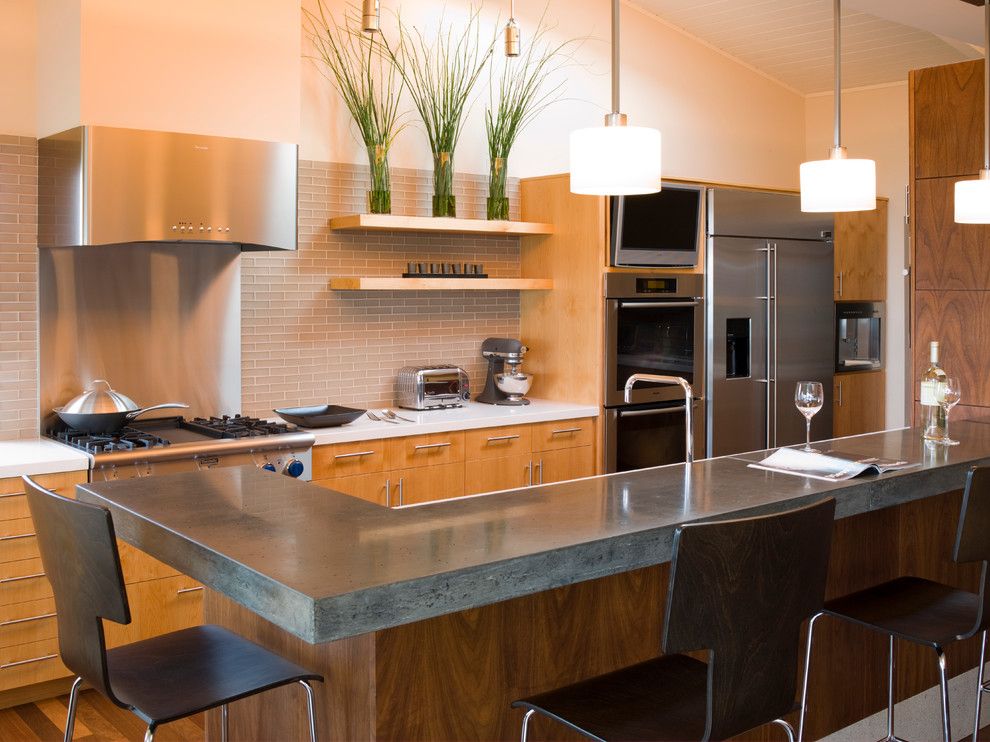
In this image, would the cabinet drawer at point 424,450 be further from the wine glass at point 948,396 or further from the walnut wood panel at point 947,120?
the walnut wood panel at point 947,120

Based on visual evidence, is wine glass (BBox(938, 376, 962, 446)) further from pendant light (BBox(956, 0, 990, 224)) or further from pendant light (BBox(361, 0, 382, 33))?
pendant light (BBox(361, 0, 382, 33))

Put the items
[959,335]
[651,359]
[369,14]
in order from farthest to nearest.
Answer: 1. [651,359]
2. [959,335]
3. [369,14]

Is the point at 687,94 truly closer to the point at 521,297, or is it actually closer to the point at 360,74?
the point at 521,297

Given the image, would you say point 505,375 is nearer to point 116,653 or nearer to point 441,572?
point 116,653

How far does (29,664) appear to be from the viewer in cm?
384

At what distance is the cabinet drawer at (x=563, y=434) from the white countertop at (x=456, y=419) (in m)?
0.04

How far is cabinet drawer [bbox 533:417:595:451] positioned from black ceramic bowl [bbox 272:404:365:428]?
937mm

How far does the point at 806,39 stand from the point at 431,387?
11.4ft

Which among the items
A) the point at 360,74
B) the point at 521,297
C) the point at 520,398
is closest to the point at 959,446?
the point at 520,398

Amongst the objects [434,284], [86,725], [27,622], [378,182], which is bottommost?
[86,725]

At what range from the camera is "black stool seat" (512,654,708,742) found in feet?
6.59

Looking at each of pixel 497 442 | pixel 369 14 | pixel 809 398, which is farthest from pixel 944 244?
pixel 369 14

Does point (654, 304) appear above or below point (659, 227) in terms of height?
below

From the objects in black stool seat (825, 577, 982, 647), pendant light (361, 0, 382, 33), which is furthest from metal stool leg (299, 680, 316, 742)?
pendant light (361, 0, 382, 33)
